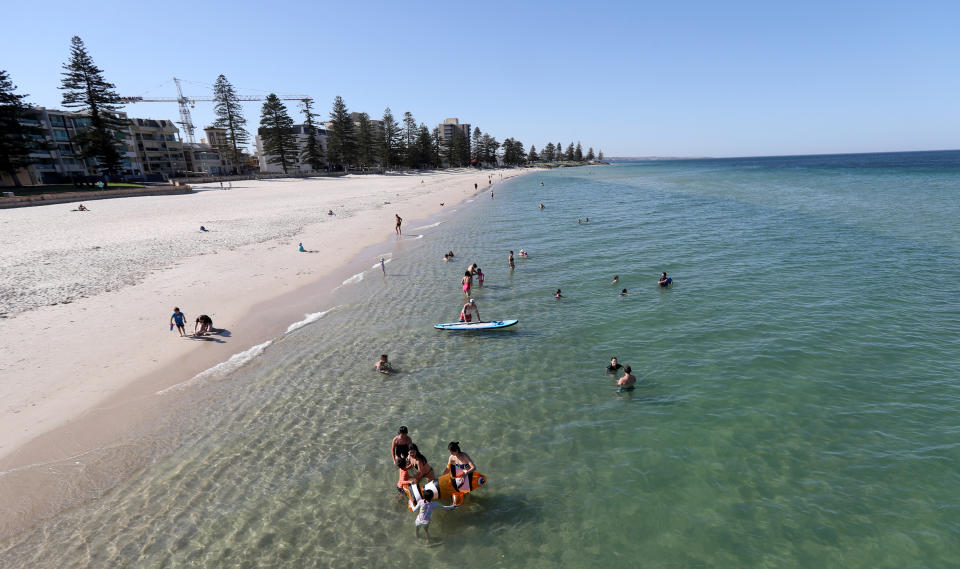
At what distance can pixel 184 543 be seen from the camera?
27.7 ft

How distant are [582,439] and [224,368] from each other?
12.8 m

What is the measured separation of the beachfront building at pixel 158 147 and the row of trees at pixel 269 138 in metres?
A: 10.2

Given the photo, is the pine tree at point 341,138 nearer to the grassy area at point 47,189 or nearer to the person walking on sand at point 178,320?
the grassy area at point 47,189

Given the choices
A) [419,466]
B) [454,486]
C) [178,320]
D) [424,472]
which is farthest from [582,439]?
[178,320]

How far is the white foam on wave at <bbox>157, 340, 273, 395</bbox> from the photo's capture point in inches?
540

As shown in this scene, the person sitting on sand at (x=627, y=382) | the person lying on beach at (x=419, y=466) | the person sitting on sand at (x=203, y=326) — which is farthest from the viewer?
the person sitting on sand at (x=203, y=326)

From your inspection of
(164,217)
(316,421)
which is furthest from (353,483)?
(164,217)

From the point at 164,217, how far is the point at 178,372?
36142 millimetres

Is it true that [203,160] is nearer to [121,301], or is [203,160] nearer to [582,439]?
[121,301]

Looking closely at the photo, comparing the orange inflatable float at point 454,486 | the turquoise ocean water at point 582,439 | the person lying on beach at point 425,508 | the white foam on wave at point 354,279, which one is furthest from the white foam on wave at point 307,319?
the person lying on beach at point 425,508

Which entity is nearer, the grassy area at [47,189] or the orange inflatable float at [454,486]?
the orange inflatable float at [454,486]

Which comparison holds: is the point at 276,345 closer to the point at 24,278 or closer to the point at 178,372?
the point at 178,372

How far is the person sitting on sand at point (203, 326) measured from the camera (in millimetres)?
16547

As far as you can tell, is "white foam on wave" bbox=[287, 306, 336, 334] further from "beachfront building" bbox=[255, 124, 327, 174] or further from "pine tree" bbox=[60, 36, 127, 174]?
"beachfront building" bbox=[255, 124, 327, 174]
